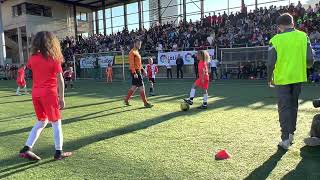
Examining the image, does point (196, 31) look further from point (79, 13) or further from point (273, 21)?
point (79, 13)

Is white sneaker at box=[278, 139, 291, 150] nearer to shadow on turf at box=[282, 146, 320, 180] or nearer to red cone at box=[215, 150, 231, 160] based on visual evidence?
shadow on turf at box=[282, 146, 320, 180]

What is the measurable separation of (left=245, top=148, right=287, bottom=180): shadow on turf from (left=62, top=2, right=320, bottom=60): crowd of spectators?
18.4m

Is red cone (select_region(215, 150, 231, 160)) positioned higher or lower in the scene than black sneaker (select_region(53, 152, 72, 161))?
higher

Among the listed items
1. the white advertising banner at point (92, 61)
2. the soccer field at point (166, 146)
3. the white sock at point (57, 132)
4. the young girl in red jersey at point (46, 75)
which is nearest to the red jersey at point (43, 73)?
the young girl in red jersey at point (46, 75)

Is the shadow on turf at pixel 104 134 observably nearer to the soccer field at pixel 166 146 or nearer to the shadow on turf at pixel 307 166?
the soccer field at pixel 166 146

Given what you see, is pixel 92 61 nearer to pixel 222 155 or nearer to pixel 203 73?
pixel 203 73

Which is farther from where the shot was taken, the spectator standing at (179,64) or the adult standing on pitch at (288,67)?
the spectator standing at (179,64)

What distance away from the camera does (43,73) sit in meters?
6.00

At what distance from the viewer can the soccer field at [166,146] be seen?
17.6 ft

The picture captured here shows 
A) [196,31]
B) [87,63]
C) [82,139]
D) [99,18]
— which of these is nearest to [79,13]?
[99,18]

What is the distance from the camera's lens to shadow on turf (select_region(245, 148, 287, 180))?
502cm

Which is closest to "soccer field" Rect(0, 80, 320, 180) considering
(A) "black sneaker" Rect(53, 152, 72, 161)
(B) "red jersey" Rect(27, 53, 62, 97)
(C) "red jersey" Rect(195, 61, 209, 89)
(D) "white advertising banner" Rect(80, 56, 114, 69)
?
(A) "black sneaker" Rect(53, 152, 72, 161)

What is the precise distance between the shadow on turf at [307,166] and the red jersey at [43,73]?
349cm

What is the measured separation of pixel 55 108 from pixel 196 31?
1011 inches
